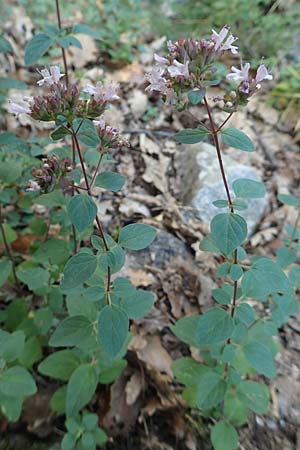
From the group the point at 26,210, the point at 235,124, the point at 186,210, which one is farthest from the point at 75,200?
the point at 235,124

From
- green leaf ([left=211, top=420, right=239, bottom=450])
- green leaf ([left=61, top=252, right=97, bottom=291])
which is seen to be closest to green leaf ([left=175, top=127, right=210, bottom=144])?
green leaf ([left=61, top=252, right=97, bottom=291])

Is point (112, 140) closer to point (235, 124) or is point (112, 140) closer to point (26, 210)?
point (26, 210)

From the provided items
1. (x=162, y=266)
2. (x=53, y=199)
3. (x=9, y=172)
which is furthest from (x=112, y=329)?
(x=162, y=266)

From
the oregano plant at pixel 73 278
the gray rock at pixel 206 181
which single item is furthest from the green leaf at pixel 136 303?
the gray rock at pixel 206 181

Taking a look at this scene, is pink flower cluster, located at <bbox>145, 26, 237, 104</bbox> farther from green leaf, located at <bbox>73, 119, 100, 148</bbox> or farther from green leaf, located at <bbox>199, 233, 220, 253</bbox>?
green leaf, located at <bbox>199, 233, 220, 253</bbox>

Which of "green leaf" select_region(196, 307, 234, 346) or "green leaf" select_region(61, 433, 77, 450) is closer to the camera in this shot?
"green leaf" select_region(196, 307, 234, 346)

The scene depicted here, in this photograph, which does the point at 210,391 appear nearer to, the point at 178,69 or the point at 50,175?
the point at 50,175
